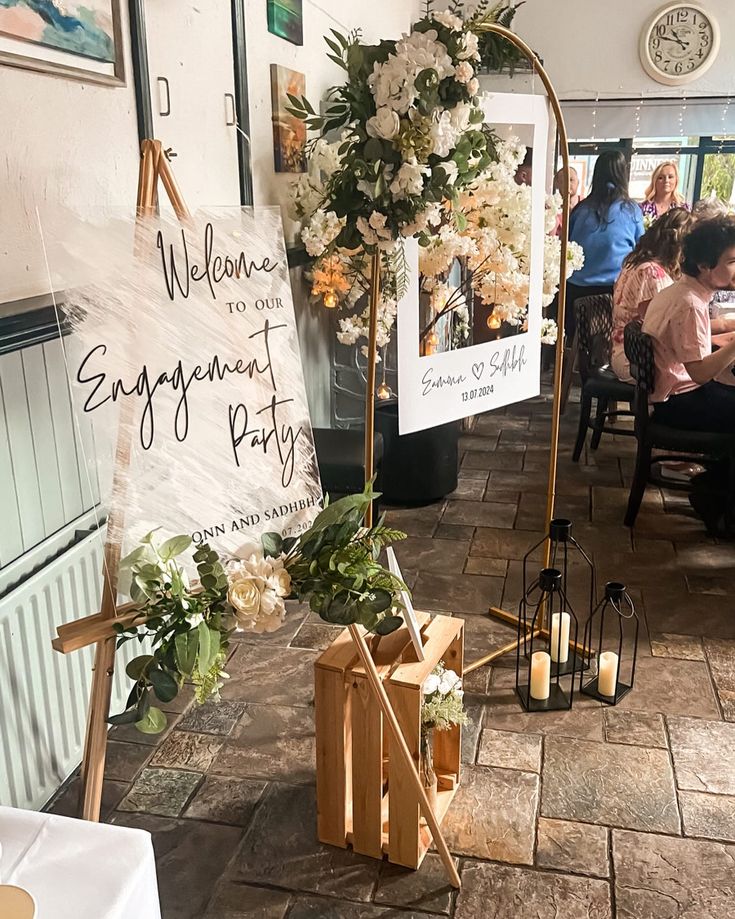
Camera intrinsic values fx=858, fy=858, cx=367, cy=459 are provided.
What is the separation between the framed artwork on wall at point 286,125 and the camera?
128 inches

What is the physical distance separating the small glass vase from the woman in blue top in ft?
12.9

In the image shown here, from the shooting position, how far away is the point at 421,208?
5.51 feet


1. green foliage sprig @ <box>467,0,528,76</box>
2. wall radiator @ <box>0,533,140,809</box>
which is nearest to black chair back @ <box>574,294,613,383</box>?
green foliage sprig @ <box>467,0,528,76</box>

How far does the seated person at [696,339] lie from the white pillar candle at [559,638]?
1275 mm

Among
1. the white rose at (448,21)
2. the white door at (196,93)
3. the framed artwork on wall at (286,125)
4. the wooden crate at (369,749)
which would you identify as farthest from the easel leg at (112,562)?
the framed artwork on wall at (286,125)

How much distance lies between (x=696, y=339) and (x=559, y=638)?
1.45 meters

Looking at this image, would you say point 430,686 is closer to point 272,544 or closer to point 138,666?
point 272,544

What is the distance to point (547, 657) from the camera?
2.47 metres

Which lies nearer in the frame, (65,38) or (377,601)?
(377,601)

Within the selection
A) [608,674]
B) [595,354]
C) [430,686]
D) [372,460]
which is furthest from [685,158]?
[430,686]

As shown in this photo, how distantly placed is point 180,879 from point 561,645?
1.29 m

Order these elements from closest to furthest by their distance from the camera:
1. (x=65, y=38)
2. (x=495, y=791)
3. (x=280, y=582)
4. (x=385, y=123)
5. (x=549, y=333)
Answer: (x=280, y=582), (x=385, y=123), (x=65, y=38), (x=495, y=791), (x=549, y=333)

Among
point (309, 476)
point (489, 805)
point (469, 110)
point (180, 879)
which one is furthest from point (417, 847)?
point (469, 110)

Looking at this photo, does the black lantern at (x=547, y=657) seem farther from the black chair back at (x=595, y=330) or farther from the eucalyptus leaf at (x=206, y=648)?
the black chair back at (x=595, y=330)
